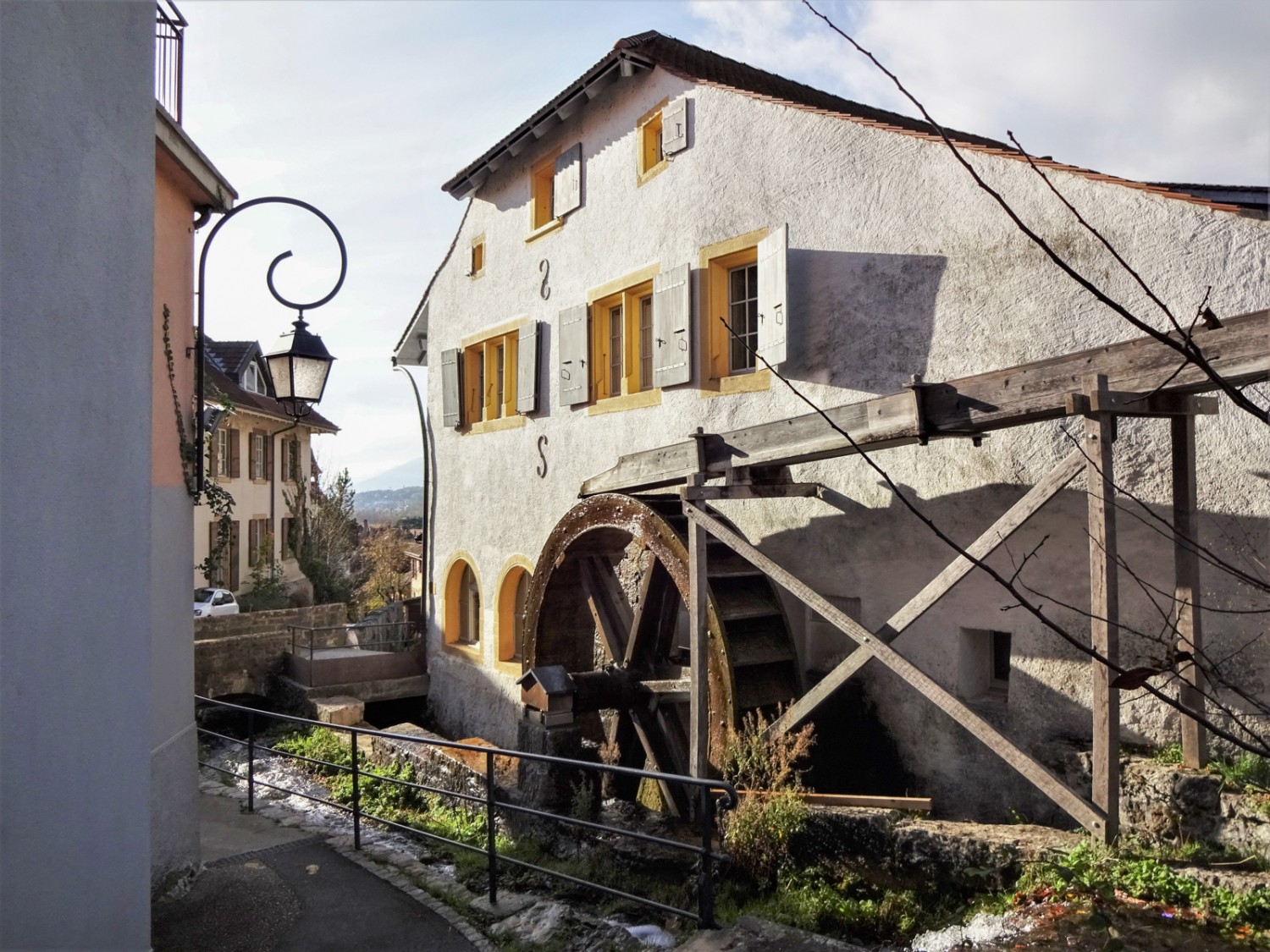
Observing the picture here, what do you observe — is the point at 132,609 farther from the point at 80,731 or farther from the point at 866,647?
the point at 866,647

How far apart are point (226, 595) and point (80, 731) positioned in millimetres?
17809

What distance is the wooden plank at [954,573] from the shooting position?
14.1ft

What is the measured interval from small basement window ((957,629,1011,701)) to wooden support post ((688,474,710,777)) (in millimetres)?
1731

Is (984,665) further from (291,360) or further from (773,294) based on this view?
(291,360)

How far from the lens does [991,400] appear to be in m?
4.71

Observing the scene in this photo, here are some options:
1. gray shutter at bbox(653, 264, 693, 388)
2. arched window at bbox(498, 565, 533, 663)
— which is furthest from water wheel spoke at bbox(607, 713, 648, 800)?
gray shutter at bbox(653, 264, 693, 388)

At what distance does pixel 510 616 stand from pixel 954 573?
7437 mm

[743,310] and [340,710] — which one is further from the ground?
[743,310]

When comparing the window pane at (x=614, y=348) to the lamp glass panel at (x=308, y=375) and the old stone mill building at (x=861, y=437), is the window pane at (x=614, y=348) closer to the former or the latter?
the old stone mill building at (x=861, y=437)

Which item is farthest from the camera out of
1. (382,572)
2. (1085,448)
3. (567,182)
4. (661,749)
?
(382,572)

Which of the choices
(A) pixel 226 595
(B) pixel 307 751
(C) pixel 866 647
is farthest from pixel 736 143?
(A) pixel 226 595

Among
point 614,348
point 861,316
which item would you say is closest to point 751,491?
point 861,316

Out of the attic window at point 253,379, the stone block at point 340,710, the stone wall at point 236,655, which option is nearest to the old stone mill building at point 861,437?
the stone block at point 340,710

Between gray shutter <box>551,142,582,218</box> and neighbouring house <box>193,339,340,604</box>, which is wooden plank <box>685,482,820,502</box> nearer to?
gray shutter <box>551,142,582,218</box>
